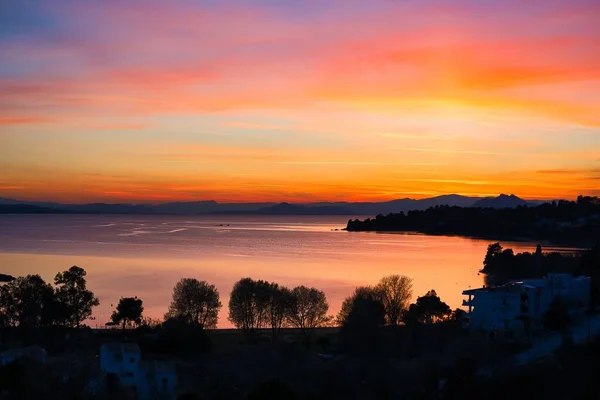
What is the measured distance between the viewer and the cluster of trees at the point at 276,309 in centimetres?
3025

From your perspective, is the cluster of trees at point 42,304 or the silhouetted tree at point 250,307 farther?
the silhouetted tree at point 250,307

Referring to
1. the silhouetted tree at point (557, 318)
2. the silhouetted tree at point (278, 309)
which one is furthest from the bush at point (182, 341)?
the silhouetted tree at point (557, 318)

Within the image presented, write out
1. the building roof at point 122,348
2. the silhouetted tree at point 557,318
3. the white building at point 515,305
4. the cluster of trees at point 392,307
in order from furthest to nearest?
the cluster of trees at point 392,307
the white building at point 515,305
the silhouetted tree at point 557,318
the building roof at point 122,348

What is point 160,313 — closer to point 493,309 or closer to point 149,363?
point 149,363

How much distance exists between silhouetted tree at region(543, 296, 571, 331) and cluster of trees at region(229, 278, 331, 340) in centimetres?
950

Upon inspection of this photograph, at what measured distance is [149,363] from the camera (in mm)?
22109

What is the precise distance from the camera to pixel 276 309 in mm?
30219

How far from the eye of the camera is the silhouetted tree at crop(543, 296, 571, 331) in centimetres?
2531

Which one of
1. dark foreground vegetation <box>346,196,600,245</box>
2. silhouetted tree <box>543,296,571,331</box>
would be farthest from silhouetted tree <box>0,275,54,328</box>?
dark foreground vegetation <box>346,196,600,245</box>

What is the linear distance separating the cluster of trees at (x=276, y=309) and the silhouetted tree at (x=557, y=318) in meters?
9.50

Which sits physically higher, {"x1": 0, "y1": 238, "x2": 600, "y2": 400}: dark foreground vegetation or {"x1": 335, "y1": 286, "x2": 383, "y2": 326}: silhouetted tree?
{"x1": 335, "y1": 286, "x2": 383, "y2": 326}: silhouetted tree

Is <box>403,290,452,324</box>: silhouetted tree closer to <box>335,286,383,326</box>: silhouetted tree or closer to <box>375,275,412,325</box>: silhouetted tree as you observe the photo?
<box>375,275,412,325</box>: silhouetted tree

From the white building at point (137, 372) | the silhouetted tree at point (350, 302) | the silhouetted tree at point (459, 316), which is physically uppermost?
the silhouetted tree at point (350, 302)

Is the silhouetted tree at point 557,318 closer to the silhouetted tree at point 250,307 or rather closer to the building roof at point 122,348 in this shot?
the silhouetted tree at point 250,307
